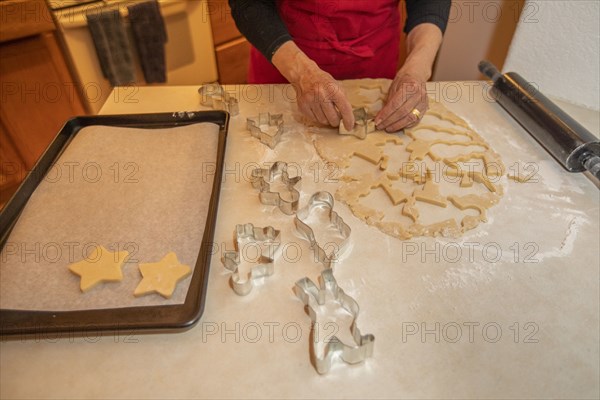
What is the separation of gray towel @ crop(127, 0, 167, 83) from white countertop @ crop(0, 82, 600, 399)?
151cm

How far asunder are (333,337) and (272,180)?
40 cm

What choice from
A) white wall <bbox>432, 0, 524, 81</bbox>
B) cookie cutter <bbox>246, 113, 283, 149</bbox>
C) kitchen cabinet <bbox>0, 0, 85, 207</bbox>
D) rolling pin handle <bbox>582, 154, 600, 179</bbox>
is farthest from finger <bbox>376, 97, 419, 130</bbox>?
kitchen cabinet <bbox>0, 0, 85, 207</bbox>

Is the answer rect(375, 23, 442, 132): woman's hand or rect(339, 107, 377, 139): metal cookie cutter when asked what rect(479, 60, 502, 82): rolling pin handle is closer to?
rect(375, 23, 442, 132): woman's hand

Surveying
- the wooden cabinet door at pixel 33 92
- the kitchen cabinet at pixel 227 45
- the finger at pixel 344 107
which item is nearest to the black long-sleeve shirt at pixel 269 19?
the finger at pixel 344 107

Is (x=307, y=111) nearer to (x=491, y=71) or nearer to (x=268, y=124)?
(x=268, y=124)

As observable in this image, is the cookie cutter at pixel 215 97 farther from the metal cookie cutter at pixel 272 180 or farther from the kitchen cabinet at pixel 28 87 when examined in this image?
the kitchen cabinet at pixel 28 87

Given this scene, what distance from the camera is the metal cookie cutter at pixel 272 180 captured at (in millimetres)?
771

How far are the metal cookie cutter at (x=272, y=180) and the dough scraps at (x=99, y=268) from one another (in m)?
0.28

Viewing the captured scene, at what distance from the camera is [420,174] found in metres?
0.86

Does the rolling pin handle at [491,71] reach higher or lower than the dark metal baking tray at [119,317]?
higher

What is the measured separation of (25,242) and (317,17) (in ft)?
2.77

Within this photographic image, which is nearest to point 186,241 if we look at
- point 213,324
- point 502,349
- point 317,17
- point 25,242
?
point 213,324

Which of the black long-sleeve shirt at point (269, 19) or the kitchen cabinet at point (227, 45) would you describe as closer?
the black long-sleeve shirt at point (269, 19)

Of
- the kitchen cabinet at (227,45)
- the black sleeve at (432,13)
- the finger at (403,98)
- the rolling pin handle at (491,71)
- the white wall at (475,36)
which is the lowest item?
the kitchen cabinet at (227,45)
